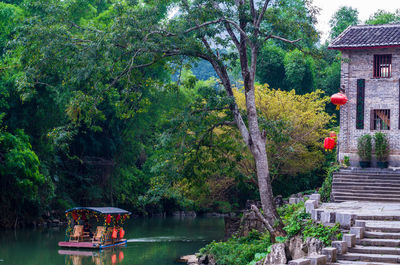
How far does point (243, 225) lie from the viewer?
23.3 metres

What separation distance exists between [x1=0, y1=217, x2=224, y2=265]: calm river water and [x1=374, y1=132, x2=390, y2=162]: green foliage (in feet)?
30.3

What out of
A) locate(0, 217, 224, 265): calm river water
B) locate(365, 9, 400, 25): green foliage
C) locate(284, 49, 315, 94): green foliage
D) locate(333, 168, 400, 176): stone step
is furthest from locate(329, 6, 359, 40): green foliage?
locate(333, 168, 400, 176): stone step

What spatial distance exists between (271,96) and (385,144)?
8.96m

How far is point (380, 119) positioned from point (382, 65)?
2595 millimetres

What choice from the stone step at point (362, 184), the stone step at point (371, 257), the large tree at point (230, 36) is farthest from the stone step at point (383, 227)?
the stone step at point (362, 184)

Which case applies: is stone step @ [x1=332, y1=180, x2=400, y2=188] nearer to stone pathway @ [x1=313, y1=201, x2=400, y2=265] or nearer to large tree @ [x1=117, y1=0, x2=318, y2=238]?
large tree @ [x1=117, y1=0, x2=318, y2=238]

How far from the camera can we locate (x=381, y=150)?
90.3ft

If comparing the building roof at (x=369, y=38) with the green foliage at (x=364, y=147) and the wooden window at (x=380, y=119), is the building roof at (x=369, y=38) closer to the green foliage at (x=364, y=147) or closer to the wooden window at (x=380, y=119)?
the wooden window at (x=380, y=119)

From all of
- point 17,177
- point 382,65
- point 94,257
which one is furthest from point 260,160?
point 17,177

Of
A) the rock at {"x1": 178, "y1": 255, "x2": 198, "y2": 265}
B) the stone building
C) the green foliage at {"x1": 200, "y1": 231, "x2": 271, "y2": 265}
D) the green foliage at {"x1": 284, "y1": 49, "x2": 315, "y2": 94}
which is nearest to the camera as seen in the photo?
the green foliage at {"x1": 200, "y1": 231, "x2": 271, "y2": 265}

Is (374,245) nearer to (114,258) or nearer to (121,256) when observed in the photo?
(114,258)

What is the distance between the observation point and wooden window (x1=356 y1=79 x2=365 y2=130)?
93.5ft

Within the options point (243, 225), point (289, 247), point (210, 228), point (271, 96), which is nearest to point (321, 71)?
point (271, 96)

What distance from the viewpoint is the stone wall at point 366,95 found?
28.2m
